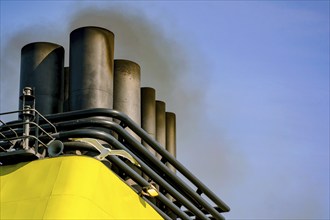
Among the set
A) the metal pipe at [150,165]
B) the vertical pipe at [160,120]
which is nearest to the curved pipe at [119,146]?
the metal pipe at [150,165]

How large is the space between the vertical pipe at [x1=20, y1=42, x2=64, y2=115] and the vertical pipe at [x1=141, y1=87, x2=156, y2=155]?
12.2ft

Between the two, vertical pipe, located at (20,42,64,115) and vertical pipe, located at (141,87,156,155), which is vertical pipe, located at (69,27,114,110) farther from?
vertical pipe, located at (141,87,156,155)

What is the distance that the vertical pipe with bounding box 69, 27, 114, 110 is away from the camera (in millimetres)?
19312

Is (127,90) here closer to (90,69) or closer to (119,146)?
(90,69)

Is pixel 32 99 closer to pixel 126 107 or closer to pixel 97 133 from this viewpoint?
pixel 97 133

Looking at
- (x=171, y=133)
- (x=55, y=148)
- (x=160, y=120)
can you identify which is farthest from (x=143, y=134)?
(x=171, y=133)

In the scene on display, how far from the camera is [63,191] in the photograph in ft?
48.6

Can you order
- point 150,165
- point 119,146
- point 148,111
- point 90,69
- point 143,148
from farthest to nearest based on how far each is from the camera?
point 148,111, point 150,165, point 90,69, point 143,148, point 119,146

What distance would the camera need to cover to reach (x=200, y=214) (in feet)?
66.5

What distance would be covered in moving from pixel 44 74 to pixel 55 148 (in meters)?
4.28

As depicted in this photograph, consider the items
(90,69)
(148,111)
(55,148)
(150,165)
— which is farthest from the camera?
(148,111)

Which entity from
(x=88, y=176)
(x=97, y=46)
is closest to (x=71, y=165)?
(x=88, y=176)

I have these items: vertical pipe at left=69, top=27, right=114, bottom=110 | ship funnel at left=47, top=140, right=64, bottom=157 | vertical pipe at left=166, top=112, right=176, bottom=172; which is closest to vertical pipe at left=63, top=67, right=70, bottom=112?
vertical pipe at left=69, top=27, right=114, bottom=110

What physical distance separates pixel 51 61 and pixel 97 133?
426cm
